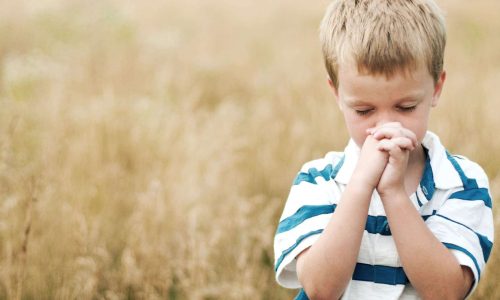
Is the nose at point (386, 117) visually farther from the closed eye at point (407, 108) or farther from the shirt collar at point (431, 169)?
the shirt collar at point (431, 169)

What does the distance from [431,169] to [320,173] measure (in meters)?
0.32

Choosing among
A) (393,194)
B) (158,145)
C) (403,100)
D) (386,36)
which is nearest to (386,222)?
(393,194)

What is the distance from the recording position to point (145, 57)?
21.2 feet

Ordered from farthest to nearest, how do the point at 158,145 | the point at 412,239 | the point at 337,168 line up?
the point at 158,145
the point at 337,168
the point at 412,239

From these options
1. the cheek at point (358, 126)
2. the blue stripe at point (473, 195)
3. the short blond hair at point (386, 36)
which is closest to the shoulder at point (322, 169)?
the cheek at point (358, 126)

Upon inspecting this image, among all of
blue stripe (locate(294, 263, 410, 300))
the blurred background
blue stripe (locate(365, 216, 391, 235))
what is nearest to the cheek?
blue stripe (locate(365, 216, 391, 235))

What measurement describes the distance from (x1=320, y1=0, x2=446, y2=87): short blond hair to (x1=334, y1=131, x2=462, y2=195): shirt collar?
7.8 inches

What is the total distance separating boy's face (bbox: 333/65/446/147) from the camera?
185 centimetres

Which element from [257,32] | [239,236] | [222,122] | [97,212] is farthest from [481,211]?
[257,32]

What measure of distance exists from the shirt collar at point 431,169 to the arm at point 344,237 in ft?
0.40

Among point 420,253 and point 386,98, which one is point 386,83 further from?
point 420,253

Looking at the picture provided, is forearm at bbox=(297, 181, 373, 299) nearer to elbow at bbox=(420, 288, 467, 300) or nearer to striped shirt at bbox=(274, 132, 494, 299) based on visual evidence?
striped shirt at bbox=(274, 132, 494, 299)

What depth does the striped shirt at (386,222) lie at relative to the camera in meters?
1.91

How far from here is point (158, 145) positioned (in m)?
4.38
